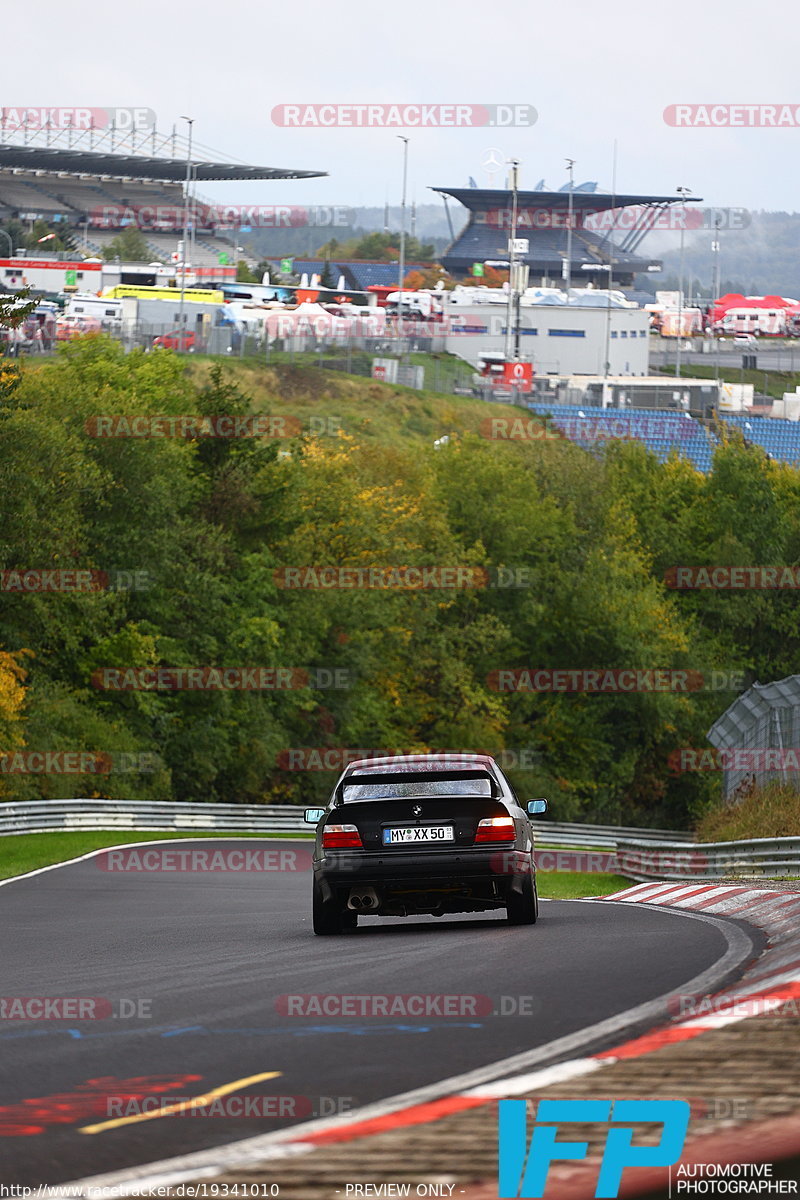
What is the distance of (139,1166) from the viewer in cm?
492

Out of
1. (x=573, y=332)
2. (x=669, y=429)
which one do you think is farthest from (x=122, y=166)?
(x=669, y=429)

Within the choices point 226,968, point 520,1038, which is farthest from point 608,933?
point 520,1038

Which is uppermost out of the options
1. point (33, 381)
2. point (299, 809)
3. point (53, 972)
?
point (33, 381)

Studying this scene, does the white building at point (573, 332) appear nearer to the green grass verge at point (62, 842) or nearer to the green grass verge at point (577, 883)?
the green grass verge at point (62, 842)

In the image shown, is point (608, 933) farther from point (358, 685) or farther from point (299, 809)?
point (358, 685)

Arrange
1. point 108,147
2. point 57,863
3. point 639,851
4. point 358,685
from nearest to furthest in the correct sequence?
A: point 57,863
point 639,851
point 358,685
point 108,147

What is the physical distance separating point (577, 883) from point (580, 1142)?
26365 millimetres

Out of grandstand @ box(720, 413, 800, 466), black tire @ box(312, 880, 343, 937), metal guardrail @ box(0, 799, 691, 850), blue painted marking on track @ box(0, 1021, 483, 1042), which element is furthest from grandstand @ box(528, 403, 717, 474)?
blue painted marking on track @ box(0, 1021, 483, 1042)

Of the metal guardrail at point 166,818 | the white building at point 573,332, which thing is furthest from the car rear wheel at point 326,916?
the white building at point 573,332

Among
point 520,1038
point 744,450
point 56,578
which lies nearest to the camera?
A: point 520,1038

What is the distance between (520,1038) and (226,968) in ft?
12.1

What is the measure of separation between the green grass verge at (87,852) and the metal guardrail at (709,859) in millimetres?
528

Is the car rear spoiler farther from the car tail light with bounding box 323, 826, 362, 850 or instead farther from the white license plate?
the white license plate

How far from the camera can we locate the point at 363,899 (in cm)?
1288
